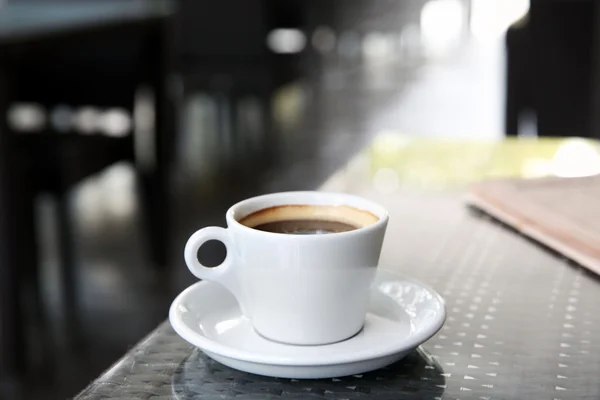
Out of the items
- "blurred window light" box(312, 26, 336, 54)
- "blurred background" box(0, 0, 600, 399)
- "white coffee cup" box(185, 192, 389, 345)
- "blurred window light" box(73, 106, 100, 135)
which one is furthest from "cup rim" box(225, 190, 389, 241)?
"blurred window light" box(312, 26, 336, 54)

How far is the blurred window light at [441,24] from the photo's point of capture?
438 cm

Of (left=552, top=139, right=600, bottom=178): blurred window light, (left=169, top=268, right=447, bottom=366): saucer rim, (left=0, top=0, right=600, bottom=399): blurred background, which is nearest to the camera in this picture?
(left=169, top=268, right=447, bottom=366): saucer rim

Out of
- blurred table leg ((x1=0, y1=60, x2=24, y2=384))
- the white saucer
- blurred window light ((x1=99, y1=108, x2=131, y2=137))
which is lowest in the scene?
blurred table leg ((x1=0, y1=60, x2=24, y2=384))

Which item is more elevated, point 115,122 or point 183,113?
point 115,122

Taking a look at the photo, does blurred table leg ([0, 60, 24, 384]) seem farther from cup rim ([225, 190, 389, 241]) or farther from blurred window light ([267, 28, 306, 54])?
blurred window light ([267, 28, 306, 54])

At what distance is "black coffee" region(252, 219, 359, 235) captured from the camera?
44cm

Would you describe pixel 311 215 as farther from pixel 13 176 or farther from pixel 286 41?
pixel 286 41

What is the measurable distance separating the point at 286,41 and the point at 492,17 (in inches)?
44.6

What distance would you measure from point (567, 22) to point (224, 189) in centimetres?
144

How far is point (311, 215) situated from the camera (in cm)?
46

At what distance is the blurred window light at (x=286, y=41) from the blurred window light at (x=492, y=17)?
3.24 ft

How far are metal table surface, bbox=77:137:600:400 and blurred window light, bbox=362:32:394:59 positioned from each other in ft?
13.0

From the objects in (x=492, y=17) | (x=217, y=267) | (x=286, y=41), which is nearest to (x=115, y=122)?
(x=217, y=267)

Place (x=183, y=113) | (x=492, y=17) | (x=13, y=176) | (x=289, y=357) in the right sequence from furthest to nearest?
(x=492, y=17)
(x=183, y=113)
(x=13, y=176)
(x=289, y=357)
